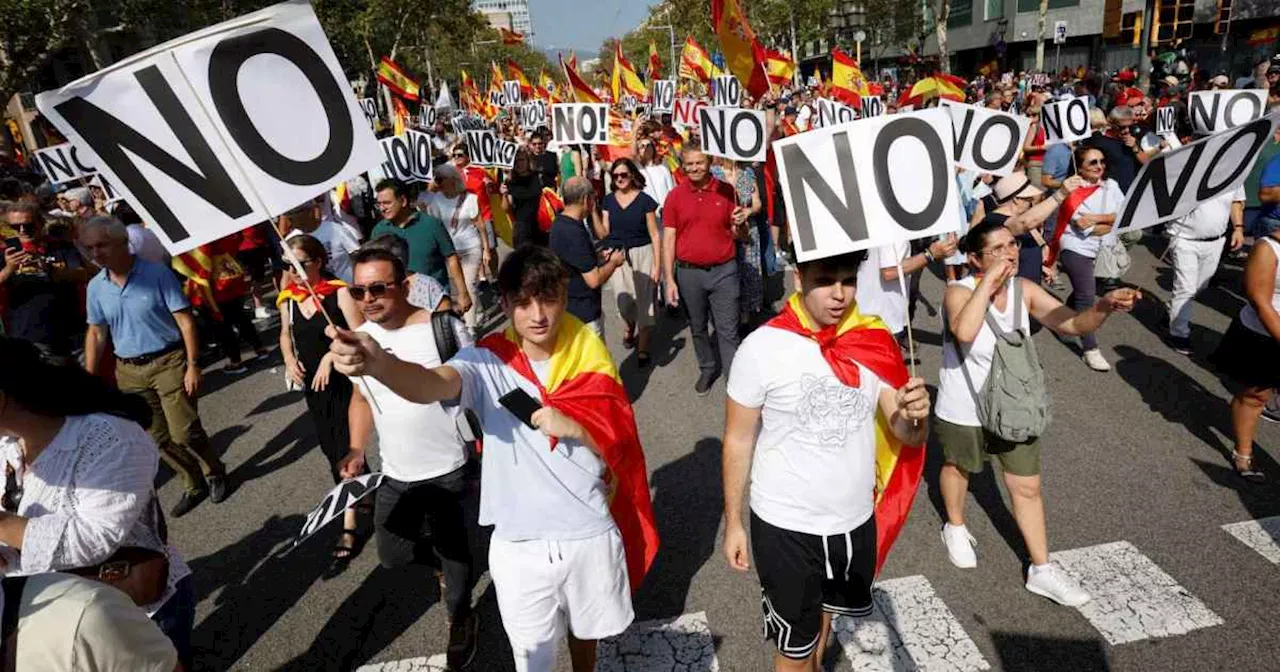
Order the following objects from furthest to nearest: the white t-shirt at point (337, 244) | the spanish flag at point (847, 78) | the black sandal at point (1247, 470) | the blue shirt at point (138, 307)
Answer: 1. the spanish flag at point (847, 78)
2. the white t-shirt at point (337, 244)
3. the blue shirt at point (138, 307)
4. the black sandal at point (1247, 470)

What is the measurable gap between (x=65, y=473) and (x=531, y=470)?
140cm

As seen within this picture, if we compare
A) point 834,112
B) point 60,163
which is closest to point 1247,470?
point 834,112

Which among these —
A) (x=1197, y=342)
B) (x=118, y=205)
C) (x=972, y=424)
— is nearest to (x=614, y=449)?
(x=972, y=424)

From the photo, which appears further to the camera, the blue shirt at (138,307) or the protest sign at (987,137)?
the protest sign at (987,137)

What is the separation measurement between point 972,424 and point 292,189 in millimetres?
3179

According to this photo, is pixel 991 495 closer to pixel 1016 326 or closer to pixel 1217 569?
pixel 1217 569

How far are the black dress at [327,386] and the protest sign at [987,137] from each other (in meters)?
4.48

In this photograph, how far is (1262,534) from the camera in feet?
12.7

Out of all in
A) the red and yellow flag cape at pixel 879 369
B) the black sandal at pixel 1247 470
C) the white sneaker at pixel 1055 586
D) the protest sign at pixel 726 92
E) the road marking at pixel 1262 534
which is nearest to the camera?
the red and yellow flag cape at pixel 879 369

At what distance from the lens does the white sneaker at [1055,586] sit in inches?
135

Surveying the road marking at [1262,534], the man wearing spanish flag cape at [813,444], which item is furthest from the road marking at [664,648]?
the road marking at [1262,534]

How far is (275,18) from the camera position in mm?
2113

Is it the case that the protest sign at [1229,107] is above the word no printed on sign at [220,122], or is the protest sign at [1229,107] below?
below

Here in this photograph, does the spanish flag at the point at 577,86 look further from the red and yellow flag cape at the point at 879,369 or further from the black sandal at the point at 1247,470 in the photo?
the red and yellow flag cape at the point at 879,369
